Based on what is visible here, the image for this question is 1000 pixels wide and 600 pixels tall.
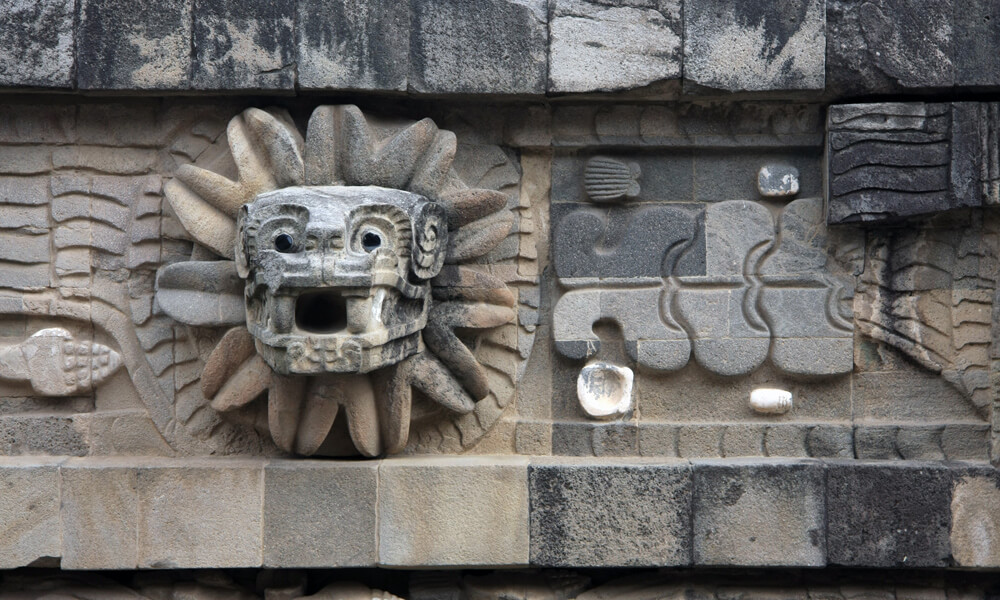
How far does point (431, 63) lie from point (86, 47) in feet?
4.36

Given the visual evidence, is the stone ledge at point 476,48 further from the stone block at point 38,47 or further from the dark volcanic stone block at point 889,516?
the dark volcanic stone block at point 889,516

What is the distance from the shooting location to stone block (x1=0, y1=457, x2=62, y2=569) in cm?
430

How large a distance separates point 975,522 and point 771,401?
0.88m

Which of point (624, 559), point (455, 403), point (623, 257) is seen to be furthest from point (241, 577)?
point (623, 257)

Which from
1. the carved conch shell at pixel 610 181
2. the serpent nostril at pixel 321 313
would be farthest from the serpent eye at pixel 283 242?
the carved conch shell at pixel 610 181

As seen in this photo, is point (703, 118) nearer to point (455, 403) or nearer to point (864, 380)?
point (864, 380)

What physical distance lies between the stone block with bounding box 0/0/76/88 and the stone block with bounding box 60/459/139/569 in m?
1.51

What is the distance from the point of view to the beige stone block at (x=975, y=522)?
4.29 meters

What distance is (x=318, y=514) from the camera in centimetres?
430

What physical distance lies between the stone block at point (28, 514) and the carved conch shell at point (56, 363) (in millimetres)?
349

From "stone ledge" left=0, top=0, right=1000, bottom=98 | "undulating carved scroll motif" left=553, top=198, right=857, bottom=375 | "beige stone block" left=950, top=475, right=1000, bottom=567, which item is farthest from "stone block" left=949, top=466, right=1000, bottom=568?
"stone ledge" left=0, top=0, right=1000, bottom=98

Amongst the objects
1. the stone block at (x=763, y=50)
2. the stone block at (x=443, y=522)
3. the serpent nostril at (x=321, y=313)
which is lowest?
the stone block at (x=443, y=522)

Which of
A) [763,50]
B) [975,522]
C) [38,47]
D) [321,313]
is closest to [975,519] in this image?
[975,522]

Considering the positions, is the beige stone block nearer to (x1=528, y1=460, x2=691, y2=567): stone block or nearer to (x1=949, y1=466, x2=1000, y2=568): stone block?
(x1=949, y1=466, x2=1000, y2=568): stone block
